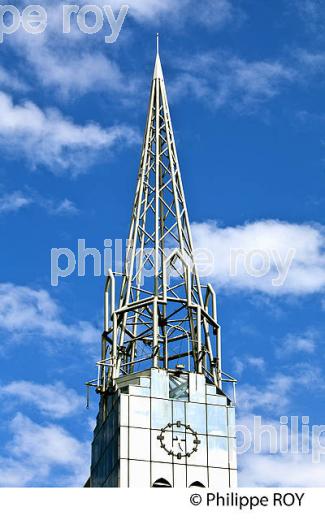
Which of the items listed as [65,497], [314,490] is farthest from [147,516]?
[314,490]

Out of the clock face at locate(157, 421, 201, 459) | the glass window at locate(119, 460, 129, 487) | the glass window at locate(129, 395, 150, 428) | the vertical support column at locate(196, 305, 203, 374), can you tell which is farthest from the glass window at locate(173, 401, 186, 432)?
the glass window at locate(119, 460, 129, 487)

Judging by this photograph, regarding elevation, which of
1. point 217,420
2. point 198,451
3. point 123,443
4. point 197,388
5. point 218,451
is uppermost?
point 197,388

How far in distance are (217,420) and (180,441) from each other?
15.0 feet

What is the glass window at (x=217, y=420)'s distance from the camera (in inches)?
4124

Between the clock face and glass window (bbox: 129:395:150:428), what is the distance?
5.95 feet

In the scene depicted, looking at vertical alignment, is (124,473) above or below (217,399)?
below

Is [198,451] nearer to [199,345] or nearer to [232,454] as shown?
[232,454]

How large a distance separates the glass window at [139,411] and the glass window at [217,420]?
6.29 meters

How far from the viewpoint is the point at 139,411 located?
336 feet

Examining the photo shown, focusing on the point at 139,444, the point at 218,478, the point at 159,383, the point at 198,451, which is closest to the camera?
the point at 139,444

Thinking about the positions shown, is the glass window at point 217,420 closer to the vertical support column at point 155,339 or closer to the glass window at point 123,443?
the vertical support column at point 155,339

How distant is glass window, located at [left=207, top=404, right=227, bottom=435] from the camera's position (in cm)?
10475

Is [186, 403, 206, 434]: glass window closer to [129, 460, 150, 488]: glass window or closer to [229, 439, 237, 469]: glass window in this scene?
[229, 439, 237, 469]: glass window

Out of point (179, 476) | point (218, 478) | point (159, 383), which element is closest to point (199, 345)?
point (159, 383)
